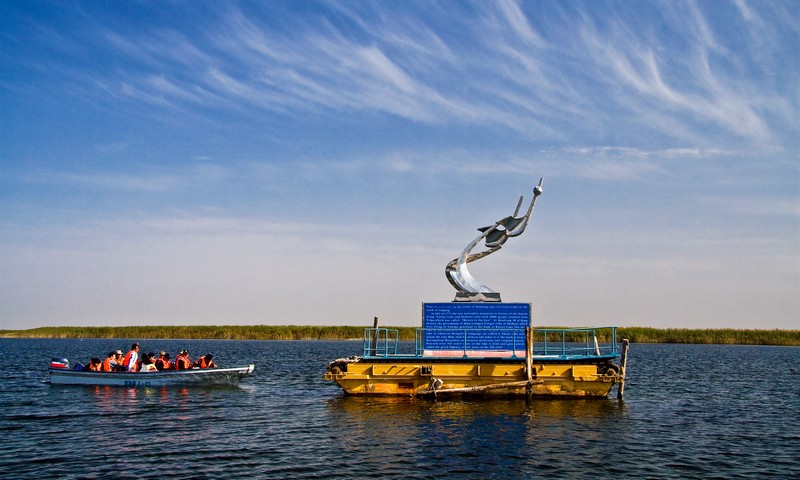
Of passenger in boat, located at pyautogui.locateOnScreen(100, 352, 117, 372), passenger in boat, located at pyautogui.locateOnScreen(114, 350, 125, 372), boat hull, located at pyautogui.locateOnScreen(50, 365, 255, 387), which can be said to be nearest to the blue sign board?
boat hull, located at pyautogui.locateOnScreen(50, 365, 255, 387)

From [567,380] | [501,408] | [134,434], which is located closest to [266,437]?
[134,434]

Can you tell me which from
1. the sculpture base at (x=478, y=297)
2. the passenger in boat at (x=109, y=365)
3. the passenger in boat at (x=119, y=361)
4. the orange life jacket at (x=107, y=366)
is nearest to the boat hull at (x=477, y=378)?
the sculpture base at (x=478, y=297)

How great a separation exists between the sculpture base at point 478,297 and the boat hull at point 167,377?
12.7 meters

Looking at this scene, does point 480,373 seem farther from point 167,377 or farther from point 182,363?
point 167,377

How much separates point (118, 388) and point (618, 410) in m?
26.3

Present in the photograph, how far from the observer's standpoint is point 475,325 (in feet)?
97.8

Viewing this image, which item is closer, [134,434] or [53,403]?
[134,434]

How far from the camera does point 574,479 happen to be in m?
17.3

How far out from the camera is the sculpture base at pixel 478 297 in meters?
30.2

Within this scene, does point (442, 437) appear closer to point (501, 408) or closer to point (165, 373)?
point (501, 408)

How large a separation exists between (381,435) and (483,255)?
1221 centimetres

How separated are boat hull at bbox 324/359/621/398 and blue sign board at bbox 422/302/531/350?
913 millimetres

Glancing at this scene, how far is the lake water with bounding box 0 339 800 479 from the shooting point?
1849 centimetres

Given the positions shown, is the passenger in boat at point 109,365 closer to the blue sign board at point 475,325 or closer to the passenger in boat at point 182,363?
the passenger in boat at point 182,363
